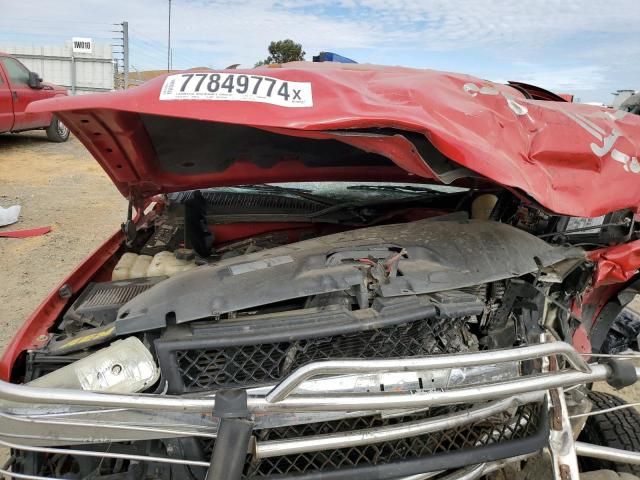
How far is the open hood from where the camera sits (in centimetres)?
147

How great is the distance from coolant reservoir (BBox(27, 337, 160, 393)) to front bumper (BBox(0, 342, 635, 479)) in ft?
0.32

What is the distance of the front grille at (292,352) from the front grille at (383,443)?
0.18 meters

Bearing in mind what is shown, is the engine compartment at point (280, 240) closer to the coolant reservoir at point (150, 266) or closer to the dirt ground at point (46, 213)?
the coolant reservoir at point (150, 266)

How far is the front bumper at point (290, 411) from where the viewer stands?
131 cm

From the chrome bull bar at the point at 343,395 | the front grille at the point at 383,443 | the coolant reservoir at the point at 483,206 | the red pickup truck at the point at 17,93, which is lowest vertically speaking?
the red pickup truck at the point at 17,93

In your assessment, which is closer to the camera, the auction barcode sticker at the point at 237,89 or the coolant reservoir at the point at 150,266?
the auction barcode sticker at the point at 237,89

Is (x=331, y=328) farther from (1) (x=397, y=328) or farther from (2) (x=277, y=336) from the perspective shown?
(1) (x=397, y=328)

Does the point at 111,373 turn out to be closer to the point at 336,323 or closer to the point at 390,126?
the point at 336,323

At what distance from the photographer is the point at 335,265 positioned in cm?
180

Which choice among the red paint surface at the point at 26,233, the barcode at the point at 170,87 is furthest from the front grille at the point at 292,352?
the red paint surface at the point at 26,233

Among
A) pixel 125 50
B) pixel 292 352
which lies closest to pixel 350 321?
pixel 292 352

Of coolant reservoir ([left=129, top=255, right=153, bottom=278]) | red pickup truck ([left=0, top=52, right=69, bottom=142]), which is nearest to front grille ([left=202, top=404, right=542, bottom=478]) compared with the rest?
coolant reservoir ([left=129, top=255, right=153, bottom=278])

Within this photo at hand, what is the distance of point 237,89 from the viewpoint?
4.97 ft

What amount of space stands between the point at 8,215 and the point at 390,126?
20.2ft
